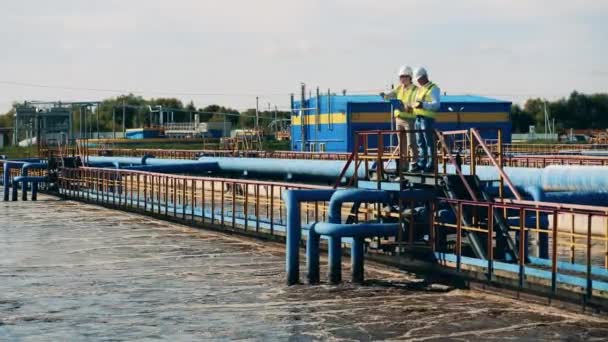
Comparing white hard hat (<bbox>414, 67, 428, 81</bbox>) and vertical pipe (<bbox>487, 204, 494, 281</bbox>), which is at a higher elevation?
white hard hat (<bbox>414, 67, 428, 81</bbox>)

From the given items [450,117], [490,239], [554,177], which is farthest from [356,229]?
[450,117]

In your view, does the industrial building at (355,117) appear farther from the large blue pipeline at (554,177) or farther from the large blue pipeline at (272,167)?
the large blue pipeline at (554,177)

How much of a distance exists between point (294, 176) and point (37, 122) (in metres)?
12.9

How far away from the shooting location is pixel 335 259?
1497 cm

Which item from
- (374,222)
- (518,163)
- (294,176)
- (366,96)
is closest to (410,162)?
(374,222)

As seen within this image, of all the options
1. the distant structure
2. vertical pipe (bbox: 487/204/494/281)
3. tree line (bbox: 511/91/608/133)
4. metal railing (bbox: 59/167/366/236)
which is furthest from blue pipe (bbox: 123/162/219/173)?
tree line (bbox: 511/91/608/133)

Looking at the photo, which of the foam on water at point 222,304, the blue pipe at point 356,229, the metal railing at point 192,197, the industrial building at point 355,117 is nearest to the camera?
the foam on water at point 222,304

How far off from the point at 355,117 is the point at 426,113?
45.5m

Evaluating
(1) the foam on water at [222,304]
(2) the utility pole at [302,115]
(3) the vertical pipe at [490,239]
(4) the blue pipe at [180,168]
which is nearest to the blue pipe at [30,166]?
(4) the blue pipe at [180,168]

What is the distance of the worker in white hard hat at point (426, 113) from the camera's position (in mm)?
14938

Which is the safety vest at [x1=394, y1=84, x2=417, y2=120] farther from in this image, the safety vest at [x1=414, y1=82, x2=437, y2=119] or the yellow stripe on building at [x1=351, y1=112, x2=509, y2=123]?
the yellow stripe on building at [x1=351, y1=112, x2=509, y2=123]

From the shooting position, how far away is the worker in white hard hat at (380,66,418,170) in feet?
50.0

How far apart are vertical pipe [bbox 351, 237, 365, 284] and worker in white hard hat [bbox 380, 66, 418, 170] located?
1.43 metres

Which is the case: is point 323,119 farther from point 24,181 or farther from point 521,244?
point 521,244
